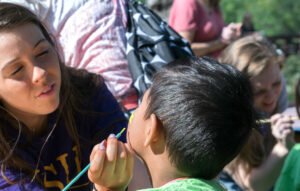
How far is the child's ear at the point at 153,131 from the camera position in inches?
67.9

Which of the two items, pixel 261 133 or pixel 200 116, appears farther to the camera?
pixel 261 133

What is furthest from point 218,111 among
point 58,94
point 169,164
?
point 58,94

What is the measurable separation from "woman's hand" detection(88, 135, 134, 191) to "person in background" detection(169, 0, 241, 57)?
2558 millimetres

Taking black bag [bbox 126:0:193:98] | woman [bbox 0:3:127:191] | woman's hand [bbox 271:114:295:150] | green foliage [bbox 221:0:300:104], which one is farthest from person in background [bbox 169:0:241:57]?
green foliage [bbox 221:0:300:104]

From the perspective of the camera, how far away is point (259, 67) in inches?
125

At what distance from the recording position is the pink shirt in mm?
4211

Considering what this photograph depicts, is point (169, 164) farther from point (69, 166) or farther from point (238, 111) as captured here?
point (69, 166)

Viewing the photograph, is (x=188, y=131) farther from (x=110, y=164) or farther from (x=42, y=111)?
(x=42, y=111)

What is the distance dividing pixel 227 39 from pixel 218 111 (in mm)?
2676

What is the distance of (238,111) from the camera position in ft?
5.61

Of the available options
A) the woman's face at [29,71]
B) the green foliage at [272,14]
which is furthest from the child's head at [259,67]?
the green foliage at [272,14]

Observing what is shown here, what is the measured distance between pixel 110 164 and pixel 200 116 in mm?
258

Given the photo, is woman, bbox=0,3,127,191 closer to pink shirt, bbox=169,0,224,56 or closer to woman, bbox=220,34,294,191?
woman, bbox=220,34,294,191

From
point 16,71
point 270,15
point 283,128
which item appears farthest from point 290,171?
point 270,15
